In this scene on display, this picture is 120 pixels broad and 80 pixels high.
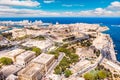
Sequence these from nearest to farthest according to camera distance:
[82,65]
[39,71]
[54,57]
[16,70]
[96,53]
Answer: [39,71], [16,70], [82,65], [54,57], [96,53]

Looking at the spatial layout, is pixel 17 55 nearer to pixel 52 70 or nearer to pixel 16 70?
pixel 16 70

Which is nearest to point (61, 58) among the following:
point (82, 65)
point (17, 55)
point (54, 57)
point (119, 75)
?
point (54, 57)

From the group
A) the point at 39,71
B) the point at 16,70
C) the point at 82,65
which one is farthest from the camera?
the point at 82,65

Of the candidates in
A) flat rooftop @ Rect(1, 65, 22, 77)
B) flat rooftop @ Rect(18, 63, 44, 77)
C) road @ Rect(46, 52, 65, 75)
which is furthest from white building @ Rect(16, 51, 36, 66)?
road @ Rect(46, 52, 65, 75)

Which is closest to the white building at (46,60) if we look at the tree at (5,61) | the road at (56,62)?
the road at (56,62)

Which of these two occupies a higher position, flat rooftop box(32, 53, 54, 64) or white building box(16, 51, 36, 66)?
flat rooftop box(32, 53, 54, 64)

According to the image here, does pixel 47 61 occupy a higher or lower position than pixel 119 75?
higher

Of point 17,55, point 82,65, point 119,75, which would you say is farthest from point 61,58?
point 119,75

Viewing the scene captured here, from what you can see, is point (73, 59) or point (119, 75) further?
point (73, 59)

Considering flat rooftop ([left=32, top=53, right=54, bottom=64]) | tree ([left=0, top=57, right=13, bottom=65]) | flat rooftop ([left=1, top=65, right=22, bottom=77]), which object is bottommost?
flat rooftop ([left=1, top=65, right=22, bottom=77])

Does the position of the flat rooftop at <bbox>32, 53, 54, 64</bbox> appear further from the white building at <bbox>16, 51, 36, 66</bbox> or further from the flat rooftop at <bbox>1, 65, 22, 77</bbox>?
the flat rooftop at <bbox>1, 65, 22, 77</bbox>

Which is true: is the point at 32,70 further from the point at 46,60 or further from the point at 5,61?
the point at 5,61
